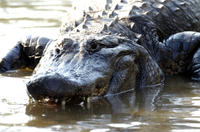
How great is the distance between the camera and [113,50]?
17.3ft

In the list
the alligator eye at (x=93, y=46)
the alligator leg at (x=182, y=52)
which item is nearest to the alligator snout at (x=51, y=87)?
the alligator eye at (x=93, y=46)

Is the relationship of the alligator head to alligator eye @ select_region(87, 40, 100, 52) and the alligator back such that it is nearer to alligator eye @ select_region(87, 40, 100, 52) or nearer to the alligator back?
alligator eye @ select_region(87, 40, 100, 52)

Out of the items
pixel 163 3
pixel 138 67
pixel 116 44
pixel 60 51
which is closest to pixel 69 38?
pixel 60 51

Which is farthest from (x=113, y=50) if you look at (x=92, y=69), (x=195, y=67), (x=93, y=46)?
(x=195, y=67)

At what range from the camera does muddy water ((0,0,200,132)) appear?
13.0 feet

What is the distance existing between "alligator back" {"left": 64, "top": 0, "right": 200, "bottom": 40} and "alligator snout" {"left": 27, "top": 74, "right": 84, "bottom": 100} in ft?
4.94

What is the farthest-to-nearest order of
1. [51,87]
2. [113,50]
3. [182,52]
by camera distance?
[182,52] → [113,50] → [51,87]

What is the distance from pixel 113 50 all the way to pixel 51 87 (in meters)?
1.16

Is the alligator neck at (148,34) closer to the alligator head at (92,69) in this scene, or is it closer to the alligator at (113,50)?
the alligator at (113,50)

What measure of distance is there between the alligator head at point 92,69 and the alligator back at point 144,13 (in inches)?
21.7

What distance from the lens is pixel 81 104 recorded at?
188 inches

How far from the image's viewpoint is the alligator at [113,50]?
4.63 metres

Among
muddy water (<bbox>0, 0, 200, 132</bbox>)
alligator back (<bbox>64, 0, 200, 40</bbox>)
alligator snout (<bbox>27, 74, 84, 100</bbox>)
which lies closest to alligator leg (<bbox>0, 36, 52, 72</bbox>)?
muddy water (<bbox>0, 0, 200, 132</bbox>)

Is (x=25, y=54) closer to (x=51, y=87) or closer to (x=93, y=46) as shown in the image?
(x=93, y=46)
